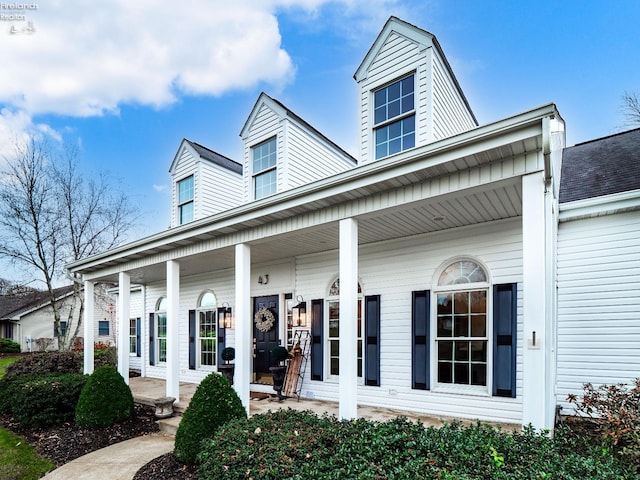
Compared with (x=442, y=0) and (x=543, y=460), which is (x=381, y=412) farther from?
(x=442, y=0)

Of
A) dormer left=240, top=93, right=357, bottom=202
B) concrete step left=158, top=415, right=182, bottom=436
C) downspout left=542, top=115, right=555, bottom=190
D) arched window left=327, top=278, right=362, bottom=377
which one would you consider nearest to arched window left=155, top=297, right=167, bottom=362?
concrete step left=158, top=415, right=182, bottom=436

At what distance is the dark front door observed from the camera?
27.6 feet

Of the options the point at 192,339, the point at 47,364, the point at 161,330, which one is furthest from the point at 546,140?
the point at 161,330

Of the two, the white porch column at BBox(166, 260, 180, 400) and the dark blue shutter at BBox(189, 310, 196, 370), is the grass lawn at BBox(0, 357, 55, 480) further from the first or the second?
the dark blue shutter at BBox(189, 310, 196, 370)

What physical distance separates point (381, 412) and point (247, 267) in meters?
3.06

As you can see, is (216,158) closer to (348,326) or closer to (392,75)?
(392,75)

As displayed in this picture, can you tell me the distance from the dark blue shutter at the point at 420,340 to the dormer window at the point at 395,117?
2279 millimetres

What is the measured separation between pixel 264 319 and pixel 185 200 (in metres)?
3.35

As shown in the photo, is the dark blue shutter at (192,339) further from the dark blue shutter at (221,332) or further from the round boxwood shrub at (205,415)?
the round boxwood shrub at (205,415)

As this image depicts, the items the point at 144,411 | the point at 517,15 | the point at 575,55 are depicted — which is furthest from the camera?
the point at 575,55

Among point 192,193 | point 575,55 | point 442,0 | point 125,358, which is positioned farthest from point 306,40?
point 125,358

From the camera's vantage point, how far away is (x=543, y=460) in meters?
2.74

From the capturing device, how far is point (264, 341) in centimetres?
861

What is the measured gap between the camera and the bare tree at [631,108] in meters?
12.0
